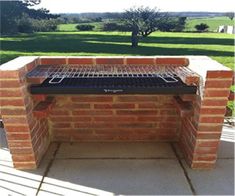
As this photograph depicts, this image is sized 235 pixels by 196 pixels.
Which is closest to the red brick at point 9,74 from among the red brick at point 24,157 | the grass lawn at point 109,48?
the red brick at point 24,157

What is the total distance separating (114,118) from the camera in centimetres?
381

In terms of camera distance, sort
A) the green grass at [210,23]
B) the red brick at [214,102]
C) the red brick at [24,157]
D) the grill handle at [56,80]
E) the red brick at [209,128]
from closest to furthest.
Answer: the red brick at [214,102] < the red brick at [209,128] < the grill handle at [56,80] < the red brick at [24,157] < the green grass at [210,23]

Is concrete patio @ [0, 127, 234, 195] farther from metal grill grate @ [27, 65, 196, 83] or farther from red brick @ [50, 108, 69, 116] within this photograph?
metal grill grate @ [27, 65, 196, 83]

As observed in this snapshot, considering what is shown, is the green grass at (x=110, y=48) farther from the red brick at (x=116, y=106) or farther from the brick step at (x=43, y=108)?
the brick step at (x=43, y=108)

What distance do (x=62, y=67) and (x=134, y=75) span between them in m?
0.87

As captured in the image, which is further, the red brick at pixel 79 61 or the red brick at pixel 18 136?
the red brick at pixel 79 61

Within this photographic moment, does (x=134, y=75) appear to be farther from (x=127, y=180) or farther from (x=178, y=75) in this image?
(x=127, y=180)

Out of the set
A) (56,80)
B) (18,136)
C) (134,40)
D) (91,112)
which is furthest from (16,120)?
(134,40)

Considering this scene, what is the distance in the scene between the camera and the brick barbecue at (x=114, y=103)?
9.49ft

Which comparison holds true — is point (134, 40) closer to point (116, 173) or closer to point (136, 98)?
point (136, 98)

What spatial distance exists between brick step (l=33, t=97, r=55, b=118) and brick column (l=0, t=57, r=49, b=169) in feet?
0.19

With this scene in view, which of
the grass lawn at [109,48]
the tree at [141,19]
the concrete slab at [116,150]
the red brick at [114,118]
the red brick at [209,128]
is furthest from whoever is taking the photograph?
the tree at [141,19]

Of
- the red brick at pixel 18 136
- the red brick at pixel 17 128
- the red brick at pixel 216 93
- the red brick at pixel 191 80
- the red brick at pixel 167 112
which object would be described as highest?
the red brick at pixel 191 80

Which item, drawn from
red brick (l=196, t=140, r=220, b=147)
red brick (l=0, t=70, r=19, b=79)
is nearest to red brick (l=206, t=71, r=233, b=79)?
red brick (l=196, t=140, r=220, b=147)
